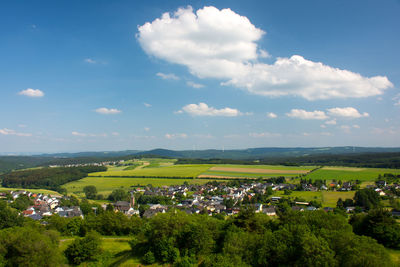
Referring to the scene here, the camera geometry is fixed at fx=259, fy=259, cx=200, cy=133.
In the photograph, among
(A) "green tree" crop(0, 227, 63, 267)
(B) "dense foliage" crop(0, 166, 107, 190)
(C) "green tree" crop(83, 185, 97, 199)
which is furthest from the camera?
(B) "dense foliage" crop(0, 166, 107, 190)

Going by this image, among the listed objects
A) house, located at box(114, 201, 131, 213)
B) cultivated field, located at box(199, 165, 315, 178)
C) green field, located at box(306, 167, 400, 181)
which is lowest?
house, located at box(114, 201, 131, 213)

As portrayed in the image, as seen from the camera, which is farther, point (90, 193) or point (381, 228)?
point (90, 193)

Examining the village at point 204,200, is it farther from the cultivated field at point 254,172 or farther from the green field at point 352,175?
the cultivated field at point 254,172

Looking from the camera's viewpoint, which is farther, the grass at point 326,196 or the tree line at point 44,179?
the tree line at point 44,179

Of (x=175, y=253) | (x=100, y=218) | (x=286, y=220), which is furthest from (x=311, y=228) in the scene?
(x=100, y=218)

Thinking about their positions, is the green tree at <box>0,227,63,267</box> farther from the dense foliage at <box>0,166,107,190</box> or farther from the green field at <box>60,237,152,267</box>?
the dense foliage at <box>0,166,107,190</box>

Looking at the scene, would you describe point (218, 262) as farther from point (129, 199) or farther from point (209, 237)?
point (129, 199)

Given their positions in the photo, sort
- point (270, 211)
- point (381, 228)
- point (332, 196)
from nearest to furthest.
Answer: point (381, 228) → point (270, 211) → point (332, 196)

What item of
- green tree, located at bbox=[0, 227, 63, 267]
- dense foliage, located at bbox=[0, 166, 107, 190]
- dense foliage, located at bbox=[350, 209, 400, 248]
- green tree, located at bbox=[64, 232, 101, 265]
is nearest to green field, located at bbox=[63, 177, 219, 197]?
dense foliage, located at bbox=[0, 166, 107, 190]

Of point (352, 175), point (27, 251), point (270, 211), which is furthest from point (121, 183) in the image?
point (352, 175)

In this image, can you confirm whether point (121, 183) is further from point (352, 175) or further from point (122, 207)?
point (352, 175)

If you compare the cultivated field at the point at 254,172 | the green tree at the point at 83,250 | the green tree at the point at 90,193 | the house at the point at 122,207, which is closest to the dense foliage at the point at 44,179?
the green tree at the point at 90,193

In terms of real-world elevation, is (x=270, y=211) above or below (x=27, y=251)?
below
